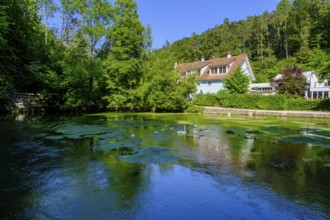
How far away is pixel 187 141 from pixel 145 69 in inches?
746

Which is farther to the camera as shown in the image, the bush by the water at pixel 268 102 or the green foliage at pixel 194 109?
the green foliage at pixel 194 109

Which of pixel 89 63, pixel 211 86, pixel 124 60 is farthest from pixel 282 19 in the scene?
pixel 89 63

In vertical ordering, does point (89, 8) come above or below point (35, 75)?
above

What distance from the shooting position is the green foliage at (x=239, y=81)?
109 ft

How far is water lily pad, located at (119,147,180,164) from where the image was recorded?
8172 millimetres

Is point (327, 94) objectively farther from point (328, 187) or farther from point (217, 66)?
point (328, 187)

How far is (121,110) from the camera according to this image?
28.9 meters

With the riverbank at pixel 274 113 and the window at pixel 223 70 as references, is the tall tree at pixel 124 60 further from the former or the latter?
the window at pixel 223 70

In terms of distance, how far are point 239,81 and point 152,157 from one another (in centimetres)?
2740

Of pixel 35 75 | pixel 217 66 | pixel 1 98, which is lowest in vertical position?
pixel 1 98

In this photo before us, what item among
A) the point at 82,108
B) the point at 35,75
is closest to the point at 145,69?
the point at 82,108

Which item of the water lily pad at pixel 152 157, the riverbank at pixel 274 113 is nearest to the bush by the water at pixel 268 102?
the riverbank at pixel 274 113

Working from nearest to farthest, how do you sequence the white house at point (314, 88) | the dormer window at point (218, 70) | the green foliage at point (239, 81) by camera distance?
the green foliage at point (239, 81) < the white house at point (314, 88) < the dormer window at point (218, 70)

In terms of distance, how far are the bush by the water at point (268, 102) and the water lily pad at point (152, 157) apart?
23255 millimetres
